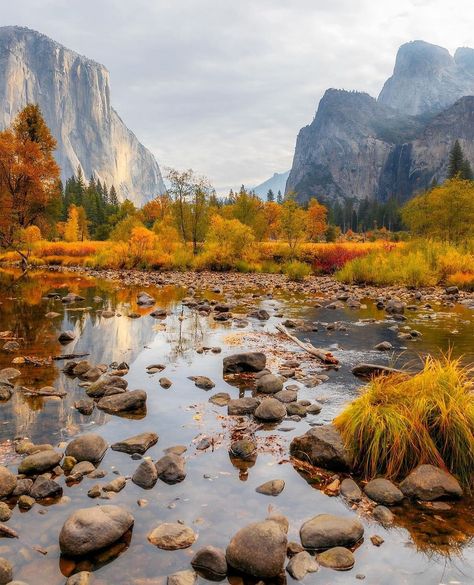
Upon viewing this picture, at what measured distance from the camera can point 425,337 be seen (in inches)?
458

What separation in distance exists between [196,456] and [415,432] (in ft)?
7.86

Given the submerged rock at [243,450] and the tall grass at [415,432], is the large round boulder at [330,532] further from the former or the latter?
the submerged rock at [243,450]

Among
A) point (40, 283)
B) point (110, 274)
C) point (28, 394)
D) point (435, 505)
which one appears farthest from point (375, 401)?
point (110, 274)

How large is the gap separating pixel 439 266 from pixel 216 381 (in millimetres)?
20215

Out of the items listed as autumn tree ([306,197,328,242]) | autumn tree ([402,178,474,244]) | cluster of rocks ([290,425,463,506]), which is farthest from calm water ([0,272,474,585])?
autumn tree ([306,197,328,242])

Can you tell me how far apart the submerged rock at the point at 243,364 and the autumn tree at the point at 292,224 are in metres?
26.5

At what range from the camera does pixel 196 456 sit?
5211 millimetres

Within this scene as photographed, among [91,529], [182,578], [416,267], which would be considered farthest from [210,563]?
[416,267]

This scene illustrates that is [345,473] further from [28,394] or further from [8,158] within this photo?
[8,158]

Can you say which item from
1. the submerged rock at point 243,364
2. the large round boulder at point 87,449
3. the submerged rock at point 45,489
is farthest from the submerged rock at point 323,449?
the submerged rock at point 243,364

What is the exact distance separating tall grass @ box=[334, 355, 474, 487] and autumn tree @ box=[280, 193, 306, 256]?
1172 inches

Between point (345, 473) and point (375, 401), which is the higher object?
point (375, 401)

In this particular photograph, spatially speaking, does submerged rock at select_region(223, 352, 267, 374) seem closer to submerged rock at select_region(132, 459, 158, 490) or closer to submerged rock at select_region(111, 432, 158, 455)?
submerged rock at select_region(111, 432, 158, 455)

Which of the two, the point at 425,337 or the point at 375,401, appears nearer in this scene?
the point at 375,401
